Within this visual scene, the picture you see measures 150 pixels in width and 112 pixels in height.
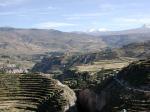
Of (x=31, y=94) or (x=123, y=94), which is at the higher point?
(x=123, y=94)

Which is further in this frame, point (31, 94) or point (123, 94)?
point (31, 94)

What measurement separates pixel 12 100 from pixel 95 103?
24.6 metres

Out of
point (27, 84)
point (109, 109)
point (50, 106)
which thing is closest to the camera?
point (109, 109)

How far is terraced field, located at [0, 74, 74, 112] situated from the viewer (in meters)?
96.8

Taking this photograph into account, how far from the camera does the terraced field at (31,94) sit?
96.8 metres

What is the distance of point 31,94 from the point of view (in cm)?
10450

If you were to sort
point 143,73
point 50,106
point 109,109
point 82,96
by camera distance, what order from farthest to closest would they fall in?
point 82,96
point 50,106
point 143,73
point 109,109

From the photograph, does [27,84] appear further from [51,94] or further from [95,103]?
[95,103]

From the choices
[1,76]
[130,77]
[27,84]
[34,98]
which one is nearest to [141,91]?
[130,77]

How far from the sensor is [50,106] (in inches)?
3824

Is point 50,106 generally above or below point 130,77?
below

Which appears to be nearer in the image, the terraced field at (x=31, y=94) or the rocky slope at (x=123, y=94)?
the rocky slope at (x=123, y=94)

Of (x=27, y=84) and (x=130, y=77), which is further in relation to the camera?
(x=27, y=84)

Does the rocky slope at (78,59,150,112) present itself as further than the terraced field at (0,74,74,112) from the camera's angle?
No
